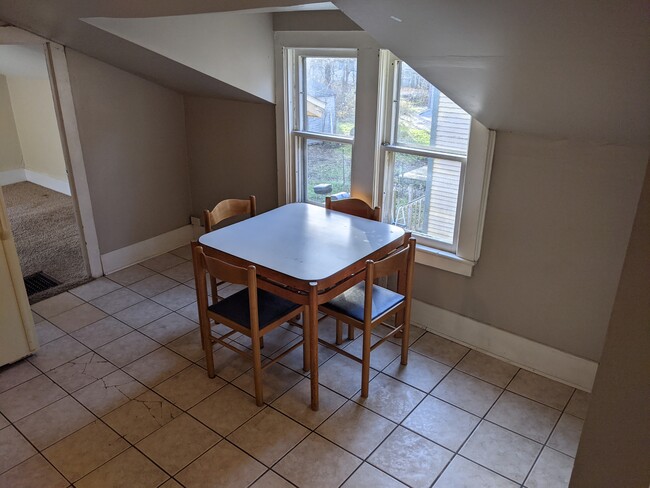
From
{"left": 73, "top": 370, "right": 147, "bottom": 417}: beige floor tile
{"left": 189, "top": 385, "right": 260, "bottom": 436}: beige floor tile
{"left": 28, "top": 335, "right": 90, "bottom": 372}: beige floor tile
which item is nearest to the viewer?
{"left": 189, "top": 385, "right": 260, "bottom": 436}: beige floor tile

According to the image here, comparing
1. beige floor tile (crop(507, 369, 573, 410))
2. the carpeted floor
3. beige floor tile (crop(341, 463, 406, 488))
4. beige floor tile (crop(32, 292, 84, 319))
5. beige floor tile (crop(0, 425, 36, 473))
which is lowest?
beige floor tile (crop(341, 463, 406, 488))

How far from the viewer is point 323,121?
3445mm

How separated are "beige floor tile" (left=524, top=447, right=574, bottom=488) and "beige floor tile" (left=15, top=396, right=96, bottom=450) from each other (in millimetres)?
2093

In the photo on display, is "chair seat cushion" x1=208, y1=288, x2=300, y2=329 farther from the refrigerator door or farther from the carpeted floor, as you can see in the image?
the carpeted floor

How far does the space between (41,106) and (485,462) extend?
5.53 metres

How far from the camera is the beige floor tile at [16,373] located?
9.04ft

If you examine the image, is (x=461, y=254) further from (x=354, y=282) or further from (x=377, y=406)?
(x=377, y=406)

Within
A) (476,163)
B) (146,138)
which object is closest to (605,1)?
(476,163)

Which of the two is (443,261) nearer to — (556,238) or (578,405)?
(556,238)

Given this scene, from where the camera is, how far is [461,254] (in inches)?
118

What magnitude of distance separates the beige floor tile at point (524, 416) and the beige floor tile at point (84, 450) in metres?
1.82

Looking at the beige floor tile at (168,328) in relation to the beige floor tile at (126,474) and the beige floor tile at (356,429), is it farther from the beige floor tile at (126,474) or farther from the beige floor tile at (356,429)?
the beige floor tile at (356,429)

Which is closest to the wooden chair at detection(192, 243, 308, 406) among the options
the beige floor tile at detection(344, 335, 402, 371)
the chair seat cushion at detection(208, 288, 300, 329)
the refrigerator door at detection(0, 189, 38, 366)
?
the chair seat cushion at detection(208, 288, 300, 329)

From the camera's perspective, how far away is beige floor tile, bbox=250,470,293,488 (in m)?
2.14
